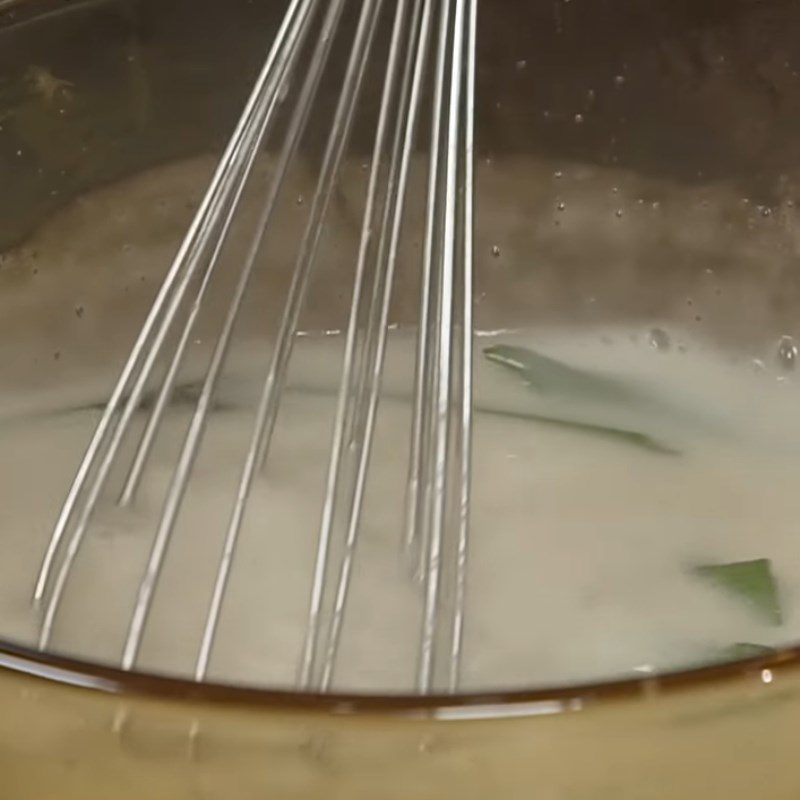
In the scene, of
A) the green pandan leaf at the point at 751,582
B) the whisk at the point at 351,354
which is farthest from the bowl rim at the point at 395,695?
the green pandan leaf at the point at 751,582

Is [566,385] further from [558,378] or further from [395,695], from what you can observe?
[395,695]

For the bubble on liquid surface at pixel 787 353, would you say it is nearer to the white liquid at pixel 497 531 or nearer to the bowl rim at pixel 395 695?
the white liquid at pixel 497 531

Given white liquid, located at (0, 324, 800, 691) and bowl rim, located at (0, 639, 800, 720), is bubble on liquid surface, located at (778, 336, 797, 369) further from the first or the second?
bowl rim, located at (0, 639, 800, 720)

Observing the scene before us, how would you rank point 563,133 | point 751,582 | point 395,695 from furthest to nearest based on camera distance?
point 563,133
point 751,582
point 395,695

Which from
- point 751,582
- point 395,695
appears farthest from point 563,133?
point 395,695

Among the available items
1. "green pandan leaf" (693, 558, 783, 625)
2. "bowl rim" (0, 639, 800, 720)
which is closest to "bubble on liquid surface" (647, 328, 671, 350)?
"green pandan leaf" (693, 558, 783, 625)

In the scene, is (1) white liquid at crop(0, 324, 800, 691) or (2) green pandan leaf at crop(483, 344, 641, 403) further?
(2) green pandan leaf at crop(483, 344, 641, 403)
